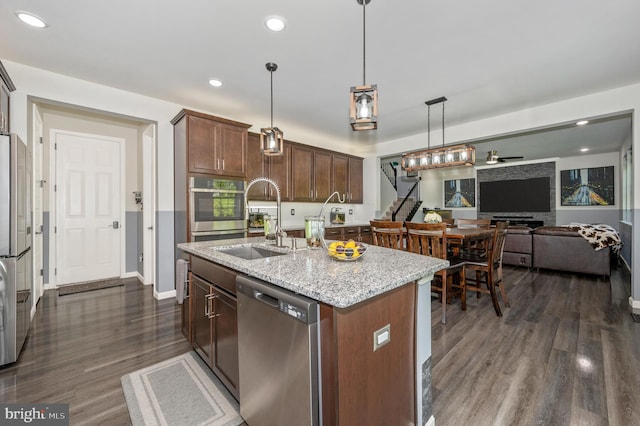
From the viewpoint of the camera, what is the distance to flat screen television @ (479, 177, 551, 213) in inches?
330

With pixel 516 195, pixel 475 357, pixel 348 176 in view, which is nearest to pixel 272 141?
pixel 475 357

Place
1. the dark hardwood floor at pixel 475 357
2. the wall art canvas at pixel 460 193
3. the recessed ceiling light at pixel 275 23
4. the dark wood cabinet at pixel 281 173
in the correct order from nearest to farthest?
1. the dark hardwood floor at pixel 475 357
2. the recessed ceiling light at pixel 275 23
3. the dark wood cabinet at pixel 281 173
4. the wall art canvas at pixel 460 193

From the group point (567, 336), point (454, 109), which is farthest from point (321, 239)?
point (454, 109)

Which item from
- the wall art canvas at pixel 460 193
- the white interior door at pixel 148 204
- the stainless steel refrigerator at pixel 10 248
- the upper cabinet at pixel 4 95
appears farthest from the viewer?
the wall art canvas at pixel 460 193

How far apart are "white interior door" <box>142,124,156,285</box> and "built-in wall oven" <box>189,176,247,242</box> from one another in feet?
3.28

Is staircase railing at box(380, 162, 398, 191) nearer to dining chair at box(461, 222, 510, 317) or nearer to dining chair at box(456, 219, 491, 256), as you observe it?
dining chair at box(456, 219, 491, 256)

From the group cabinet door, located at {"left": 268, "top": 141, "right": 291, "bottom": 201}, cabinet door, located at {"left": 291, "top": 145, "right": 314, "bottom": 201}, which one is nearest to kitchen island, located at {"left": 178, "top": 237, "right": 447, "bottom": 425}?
cabinet door, located at {"left": 268, "top": 141, "right": 291, "bottom": 201}

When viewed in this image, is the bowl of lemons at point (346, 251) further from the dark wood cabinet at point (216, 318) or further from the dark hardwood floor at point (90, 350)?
the dark hardwood floor at point (90, 350)

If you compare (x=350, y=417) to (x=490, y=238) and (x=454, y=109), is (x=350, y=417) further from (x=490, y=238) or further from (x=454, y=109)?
(x=454, y=109)

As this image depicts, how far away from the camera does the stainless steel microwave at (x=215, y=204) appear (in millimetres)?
3439

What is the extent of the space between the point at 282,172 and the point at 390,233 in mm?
2282

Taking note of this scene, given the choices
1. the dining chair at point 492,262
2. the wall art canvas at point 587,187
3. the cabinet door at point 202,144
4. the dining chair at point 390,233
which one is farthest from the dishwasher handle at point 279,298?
the wall art canvas at point 587,187

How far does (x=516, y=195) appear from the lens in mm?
8797

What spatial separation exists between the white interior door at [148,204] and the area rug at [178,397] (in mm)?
Answer: 2403
